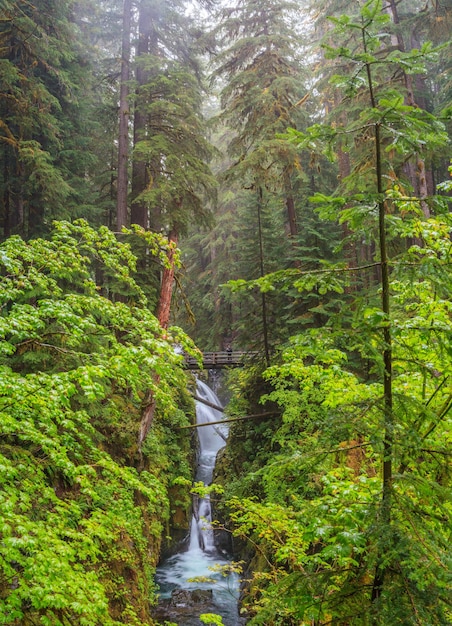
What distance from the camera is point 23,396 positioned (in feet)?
11.6

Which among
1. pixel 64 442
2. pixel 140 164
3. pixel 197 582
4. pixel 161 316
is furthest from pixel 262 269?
pixel 64 442

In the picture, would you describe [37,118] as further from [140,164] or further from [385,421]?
[385,421]

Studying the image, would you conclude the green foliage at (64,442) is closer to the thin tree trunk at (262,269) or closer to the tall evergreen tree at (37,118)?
the tall evergreen tree at (37,118)

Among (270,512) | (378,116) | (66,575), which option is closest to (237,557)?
(270,512)

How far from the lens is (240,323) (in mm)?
14102

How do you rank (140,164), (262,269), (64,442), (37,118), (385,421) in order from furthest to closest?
(262,269) < (140,164) < (37,118) < (64,442) < (385,421)

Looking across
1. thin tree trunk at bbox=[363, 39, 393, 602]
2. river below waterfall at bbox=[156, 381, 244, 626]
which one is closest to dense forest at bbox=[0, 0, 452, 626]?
thin tree trunk at bbox=[363, 39, 393, 602]

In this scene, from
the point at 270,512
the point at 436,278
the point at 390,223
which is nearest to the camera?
the point at 436,278

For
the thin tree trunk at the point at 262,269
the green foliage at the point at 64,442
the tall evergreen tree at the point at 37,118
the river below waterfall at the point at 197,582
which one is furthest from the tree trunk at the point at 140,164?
the river below waterfall at the point at 197,582

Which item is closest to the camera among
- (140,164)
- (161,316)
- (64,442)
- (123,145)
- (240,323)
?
(64,442)

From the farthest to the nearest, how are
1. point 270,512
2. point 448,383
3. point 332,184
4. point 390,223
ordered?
point 332,184 → point 270,512 → point 448,383 → point 390,223

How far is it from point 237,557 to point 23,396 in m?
12.2

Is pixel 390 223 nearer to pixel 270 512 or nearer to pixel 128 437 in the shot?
pixel 270 512

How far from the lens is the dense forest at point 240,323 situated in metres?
2.65
